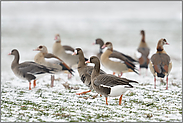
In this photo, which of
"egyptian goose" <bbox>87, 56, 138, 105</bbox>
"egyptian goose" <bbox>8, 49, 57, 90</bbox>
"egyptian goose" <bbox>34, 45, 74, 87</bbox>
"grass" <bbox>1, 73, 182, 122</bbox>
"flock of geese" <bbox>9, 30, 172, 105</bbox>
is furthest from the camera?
"egyptian goose" <bbox>34, 45, 74, 87</bbox>

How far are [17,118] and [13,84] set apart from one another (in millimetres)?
3963

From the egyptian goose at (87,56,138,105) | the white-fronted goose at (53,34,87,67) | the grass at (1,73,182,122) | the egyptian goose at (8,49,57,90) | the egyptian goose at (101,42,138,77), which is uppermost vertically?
the white-fronted goose at (53,34,87,67)

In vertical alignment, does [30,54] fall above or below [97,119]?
above

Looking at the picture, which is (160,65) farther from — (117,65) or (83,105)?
(83,105)

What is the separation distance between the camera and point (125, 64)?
1039 cm

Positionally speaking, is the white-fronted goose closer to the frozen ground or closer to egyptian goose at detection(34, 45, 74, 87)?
egyptian goose at detection(34, 45, 74, 87)

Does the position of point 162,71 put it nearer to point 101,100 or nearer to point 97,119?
point 101,100

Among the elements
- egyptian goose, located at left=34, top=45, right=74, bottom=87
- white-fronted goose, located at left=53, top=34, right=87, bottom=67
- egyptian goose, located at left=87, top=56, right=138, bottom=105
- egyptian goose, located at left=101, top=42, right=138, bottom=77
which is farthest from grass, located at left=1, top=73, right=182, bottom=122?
white-fronted goose, located at left=53, top=34, right=87, bottom=67

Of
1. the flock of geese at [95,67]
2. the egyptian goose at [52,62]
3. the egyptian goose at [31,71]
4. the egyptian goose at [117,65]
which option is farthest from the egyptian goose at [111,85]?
the egyptian goose at [117,65]

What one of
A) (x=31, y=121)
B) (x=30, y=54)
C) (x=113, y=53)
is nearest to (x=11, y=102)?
(x=31, y=121)

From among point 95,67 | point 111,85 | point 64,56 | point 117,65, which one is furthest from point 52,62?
point 111,85

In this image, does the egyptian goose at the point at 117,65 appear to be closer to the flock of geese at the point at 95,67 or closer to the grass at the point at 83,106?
the flock of geese at the point at 95,67

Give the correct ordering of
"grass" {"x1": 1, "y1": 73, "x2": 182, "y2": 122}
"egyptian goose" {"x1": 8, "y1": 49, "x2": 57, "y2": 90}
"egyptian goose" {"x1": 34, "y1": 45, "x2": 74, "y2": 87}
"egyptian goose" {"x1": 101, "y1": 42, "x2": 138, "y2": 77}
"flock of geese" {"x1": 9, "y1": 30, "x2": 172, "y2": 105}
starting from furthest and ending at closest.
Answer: "egyptian goose" {"x1": 101, "y1": 42, "x2": 138, "y2": 77} → "egyptian goose" {"x1": 34, "y1": 45, "x2": 74, "y2": 87} → "egyptian goose" {"x1": 8, "y1": 49, "x2": 57, "y2": 90} → "flock of geese" {"x1": 9, "y1": 30, "x2": 172, "y2": 105} → "grass" {"x1": 1, "y1": 73, "x2": 182, "y2": 122}

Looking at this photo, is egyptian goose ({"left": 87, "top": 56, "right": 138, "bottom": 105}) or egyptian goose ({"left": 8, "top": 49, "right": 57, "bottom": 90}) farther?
egyptian goose ({"left": 8, "top": 49, "right": 57, "bottom": 90})
